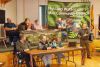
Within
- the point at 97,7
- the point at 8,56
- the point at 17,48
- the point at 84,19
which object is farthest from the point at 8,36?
the point at 97,7

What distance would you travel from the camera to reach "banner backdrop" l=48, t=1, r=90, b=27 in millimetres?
10547

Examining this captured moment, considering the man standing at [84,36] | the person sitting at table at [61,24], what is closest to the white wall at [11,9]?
the person sitting at table at [61,24]

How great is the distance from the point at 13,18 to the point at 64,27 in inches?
109

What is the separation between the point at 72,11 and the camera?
10734 mm

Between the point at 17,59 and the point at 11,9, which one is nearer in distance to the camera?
the point at 17,59

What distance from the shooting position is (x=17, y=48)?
23.0ft

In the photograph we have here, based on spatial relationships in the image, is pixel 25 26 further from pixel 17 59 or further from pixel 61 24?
pixel 17 59

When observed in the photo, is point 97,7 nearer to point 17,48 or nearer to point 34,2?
point 34,2

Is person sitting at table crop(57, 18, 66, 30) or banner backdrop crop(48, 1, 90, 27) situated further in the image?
banner backdrop crop(48, 1, 90, 27)

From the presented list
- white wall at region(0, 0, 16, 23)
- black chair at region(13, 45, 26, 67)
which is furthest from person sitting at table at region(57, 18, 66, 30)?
black chair at region(13, 45, 26, 67)

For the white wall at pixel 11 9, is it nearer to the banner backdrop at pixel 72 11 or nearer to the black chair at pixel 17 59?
the banner backdrop at pixel 72 11

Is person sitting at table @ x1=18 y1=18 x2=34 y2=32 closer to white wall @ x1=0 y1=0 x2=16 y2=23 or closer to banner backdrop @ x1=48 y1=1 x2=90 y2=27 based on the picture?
banner backdrop @ x1=48 y1=1 x2=90 y2=27

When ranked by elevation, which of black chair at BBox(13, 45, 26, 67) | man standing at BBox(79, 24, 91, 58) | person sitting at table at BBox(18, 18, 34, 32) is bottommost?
black chair at BBox(13, 45, 26, 67)

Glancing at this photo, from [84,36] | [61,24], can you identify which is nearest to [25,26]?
[61,24]
